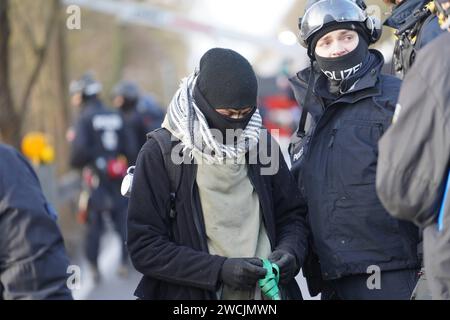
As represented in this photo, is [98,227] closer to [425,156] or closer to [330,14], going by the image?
[330,14]

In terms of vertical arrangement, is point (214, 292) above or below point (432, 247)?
below

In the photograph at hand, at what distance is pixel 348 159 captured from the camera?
168 inches

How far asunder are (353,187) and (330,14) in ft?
2.86

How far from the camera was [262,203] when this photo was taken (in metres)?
3.97

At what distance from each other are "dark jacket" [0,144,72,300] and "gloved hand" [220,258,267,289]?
0.67m

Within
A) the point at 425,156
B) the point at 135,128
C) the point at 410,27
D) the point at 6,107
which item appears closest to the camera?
the point at 425,156

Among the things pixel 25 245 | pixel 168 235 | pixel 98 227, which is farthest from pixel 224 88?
pixel 98 227

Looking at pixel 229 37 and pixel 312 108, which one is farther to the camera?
pixel 229 37

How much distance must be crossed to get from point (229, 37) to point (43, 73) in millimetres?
8686

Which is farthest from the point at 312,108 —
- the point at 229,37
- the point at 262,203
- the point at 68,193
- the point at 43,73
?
the point at 229,37

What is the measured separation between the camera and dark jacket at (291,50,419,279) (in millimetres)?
4199

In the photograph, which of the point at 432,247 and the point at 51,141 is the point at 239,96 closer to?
the point at 432,247

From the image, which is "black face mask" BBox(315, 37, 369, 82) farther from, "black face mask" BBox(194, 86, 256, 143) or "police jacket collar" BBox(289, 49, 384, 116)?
"black face mask" BBox(194, 86, 256, 143)

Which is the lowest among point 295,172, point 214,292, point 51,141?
point 51,141
